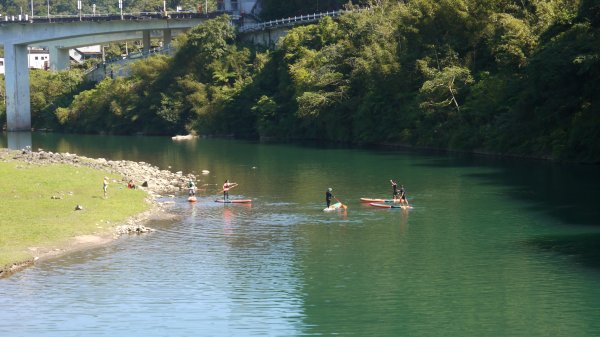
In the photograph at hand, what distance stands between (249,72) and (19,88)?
114ft

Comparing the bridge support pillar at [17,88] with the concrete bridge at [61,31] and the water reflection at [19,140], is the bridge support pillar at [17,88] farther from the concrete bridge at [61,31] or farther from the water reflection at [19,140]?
the water reflection at [19,140]

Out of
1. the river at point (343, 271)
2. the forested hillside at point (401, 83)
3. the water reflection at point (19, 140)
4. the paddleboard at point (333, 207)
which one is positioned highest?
the forested hillside at point (401, 83)

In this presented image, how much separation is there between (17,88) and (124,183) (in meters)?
81.9

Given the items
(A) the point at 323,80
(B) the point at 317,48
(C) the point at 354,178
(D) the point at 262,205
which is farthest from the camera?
(B) the point at 317,48

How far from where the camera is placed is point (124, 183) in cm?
5875

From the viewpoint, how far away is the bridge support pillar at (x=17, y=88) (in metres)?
133

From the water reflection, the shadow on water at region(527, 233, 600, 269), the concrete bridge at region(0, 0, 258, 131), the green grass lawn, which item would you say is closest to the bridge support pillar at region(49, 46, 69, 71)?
the concrete bridge at region(0, 0, 258, 131)

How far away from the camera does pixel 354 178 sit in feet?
205

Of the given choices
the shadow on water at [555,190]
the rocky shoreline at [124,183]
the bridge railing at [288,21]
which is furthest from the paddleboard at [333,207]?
the bridge railing at [288,21]

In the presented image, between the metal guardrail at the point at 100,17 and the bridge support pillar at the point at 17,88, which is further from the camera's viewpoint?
the bridge support pillar at the point at 17,88

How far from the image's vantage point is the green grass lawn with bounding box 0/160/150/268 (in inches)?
1540

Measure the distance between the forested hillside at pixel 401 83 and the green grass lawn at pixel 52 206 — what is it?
92.0 feet

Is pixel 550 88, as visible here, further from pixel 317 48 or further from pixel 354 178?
pixel 317 48

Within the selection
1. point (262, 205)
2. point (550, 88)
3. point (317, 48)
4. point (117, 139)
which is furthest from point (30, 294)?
point (117, 139)
